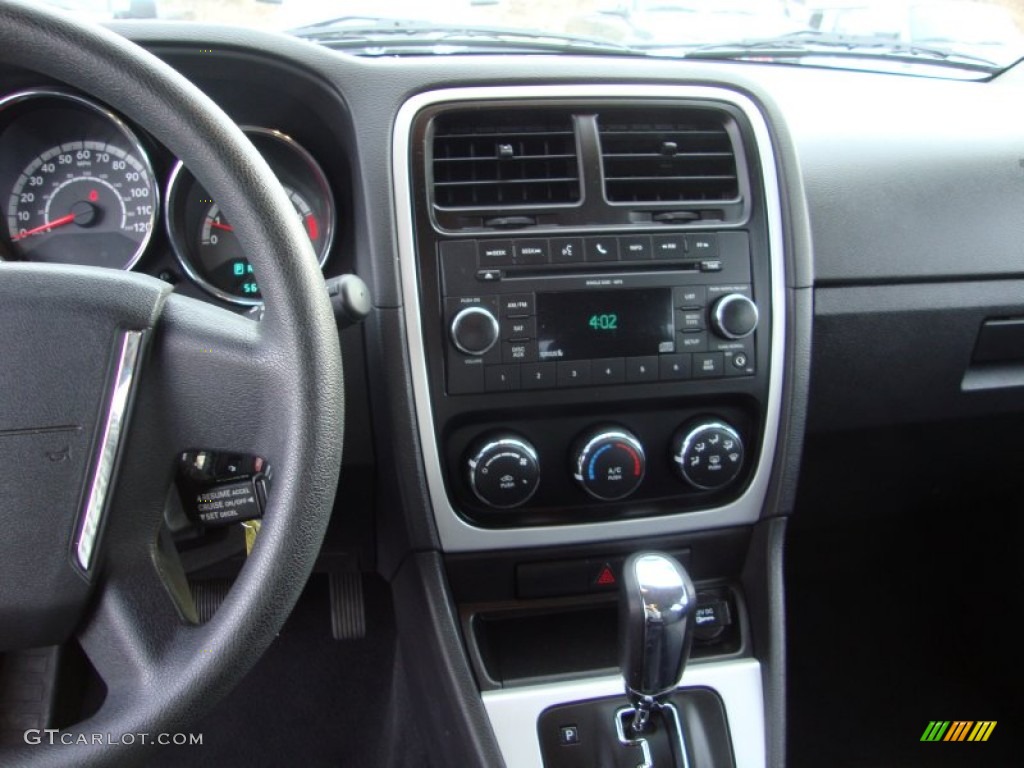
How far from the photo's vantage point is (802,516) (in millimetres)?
1653

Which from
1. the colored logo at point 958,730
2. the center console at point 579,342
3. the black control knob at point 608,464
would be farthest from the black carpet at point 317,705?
the colored logo at point 958,730

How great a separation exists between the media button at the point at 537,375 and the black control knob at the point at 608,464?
0.32ft

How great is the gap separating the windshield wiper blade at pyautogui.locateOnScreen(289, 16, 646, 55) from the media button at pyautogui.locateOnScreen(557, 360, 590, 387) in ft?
1.75

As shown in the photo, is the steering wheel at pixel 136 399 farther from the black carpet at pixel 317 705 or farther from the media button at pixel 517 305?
the black carpet at pixel 317 705

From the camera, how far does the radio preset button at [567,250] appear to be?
111 centimetres

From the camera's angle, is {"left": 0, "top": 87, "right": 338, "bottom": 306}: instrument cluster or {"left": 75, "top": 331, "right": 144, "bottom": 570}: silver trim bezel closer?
{"left": 75, "top": 331, "right": 144, "bottom": 570}: silver trim bezel

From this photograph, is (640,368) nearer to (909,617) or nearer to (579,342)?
(579,342)

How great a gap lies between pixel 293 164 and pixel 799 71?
894mm

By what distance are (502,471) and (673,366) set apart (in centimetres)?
26

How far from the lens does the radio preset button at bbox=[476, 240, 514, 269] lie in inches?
42.8

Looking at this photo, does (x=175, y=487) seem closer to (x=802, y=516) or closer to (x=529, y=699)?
(x=529, y=699)

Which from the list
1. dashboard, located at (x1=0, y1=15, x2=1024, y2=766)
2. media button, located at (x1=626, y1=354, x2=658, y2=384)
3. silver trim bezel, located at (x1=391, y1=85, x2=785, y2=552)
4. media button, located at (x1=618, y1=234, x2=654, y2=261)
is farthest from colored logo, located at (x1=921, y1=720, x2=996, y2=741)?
media button, located at (x1=618, y1=234, x2=654, y2=261)

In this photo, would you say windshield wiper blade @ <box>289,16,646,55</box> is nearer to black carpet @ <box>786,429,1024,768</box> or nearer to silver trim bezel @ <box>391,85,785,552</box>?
silver trim bezel @ <box>391,85,785,552</box>

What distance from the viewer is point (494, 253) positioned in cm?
109
